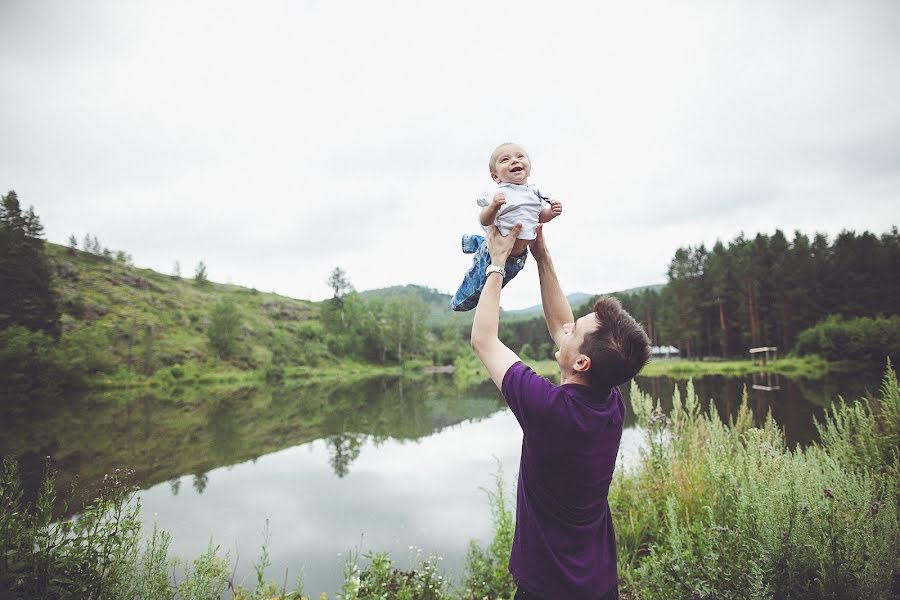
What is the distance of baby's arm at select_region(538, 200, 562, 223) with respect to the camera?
8.52 ft

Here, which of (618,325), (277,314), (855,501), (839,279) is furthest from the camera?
(277,314)

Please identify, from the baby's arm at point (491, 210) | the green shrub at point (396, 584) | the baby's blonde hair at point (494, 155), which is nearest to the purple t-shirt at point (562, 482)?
the baby's arm at point (491, 210)

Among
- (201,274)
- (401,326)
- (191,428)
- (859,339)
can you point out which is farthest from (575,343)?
(201,274)

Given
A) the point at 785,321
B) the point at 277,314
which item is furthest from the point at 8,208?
the point at 785,321

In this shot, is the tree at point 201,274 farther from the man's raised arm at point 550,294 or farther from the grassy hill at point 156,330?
the man's raised arm at point 550,294

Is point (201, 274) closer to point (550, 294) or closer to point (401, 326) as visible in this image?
point (401, 326)

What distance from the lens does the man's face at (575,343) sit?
6.81 feet

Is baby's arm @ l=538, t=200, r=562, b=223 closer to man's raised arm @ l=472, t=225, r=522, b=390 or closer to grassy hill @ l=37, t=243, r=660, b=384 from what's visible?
man's raised arm @ l=472, t=225, r=522, b=390

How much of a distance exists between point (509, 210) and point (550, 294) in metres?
0.62

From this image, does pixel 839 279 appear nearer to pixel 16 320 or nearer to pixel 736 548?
pixel 736 548

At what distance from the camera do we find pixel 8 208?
4231cm

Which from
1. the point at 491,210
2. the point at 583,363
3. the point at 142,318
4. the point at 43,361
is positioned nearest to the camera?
the point at 583,363

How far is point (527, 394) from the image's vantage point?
6.27ft

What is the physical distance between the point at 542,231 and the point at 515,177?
35 centimetres
